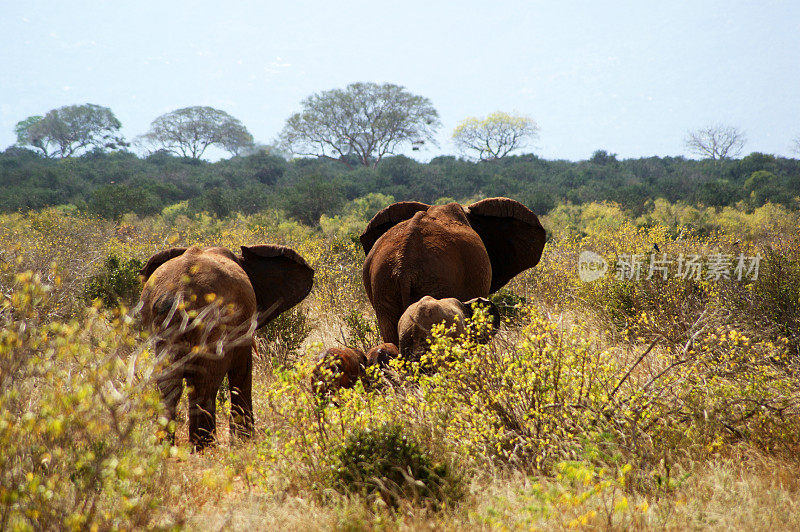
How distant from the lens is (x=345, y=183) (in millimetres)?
34656

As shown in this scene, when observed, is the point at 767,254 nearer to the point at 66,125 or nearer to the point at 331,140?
the point at 331,140

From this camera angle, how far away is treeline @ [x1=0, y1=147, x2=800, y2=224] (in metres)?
26.8

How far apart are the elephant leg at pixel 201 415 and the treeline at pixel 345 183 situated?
2179 cm

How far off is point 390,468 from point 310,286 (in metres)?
2.28

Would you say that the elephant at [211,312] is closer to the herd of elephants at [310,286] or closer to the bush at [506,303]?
the herd of elephants at [310,286]

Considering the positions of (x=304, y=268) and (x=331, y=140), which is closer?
(x=304, y=268)

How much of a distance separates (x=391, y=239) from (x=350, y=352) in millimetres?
1228

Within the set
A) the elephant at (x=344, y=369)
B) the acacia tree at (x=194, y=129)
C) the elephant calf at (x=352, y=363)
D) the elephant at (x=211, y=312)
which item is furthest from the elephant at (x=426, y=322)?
the acacia tree at (x=194, y=129)

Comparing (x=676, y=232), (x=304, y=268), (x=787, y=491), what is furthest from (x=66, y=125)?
(x=787, y=491)

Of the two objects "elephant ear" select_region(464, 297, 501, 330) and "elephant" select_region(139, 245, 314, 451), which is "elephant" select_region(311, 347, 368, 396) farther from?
"elephant ear" select_region(464, 297, 501, 330)

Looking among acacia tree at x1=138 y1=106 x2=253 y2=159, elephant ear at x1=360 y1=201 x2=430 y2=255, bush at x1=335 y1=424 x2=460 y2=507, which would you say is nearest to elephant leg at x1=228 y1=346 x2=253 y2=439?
bush at x1=335 y1=424 x2=460 y2=507

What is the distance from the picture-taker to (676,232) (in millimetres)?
17484

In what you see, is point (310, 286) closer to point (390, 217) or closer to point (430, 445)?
point (390, 217)

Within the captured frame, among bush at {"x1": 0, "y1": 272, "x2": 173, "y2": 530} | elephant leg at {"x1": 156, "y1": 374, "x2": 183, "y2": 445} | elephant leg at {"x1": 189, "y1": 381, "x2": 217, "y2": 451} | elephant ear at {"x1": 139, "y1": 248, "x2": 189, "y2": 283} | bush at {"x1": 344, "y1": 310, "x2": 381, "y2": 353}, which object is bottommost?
bush at {"x1": 344, "y1": 310, "x2": 381, "y2": 353}
